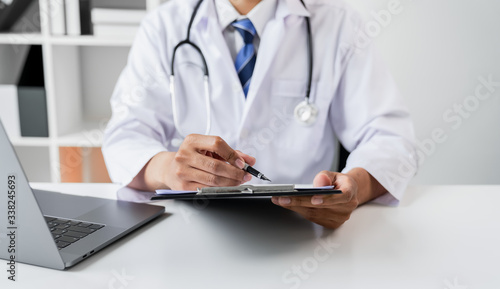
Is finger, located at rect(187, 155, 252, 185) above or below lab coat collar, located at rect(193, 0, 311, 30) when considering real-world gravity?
below

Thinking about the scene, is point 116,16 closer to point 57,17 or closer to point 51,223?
point 57,17

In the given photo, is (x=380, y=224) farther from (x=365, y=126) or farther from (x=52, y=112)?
(x=52, y=112)

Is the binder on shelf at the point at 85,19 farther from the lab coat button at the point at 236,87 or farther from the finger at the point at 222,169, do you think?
the finger at the point at 222,169

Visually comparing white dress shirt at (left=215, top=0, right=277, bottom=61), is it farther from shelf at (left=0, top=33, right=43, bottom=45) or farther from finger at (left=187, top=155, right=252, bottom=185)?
shelf at (left=0, top=33, right=43, bottom=45)

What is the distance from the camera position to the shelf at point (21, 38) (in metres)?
1.89

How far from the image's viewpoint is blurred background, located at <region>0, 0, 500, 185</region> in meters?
1.89

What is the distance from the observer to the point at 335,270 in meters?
0.57

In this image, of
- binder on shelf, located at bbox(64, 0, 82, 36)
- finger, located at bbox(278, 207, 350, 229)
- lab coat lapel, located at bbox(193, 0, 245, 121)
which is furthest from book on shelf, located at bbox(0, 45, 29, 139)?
finger, located at bbox(278, 207, 350, 229)

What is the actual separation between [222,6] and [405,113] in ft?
1.75

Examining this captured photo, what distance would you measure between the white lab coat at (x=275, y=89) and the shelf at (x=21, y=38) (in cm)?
100

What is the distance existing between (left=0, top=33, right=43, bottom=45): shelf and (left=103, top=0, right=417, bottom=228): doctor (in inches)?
38.5

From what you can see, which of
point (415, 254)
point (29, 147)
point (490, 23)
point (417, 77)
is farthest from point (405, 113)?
point (29, 147)

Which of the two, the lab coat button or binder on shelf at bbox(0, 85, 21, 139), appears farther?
binder on shelf at bbox(0, 85, 21, 139)

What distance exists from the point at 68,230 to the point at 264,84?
60 cm
